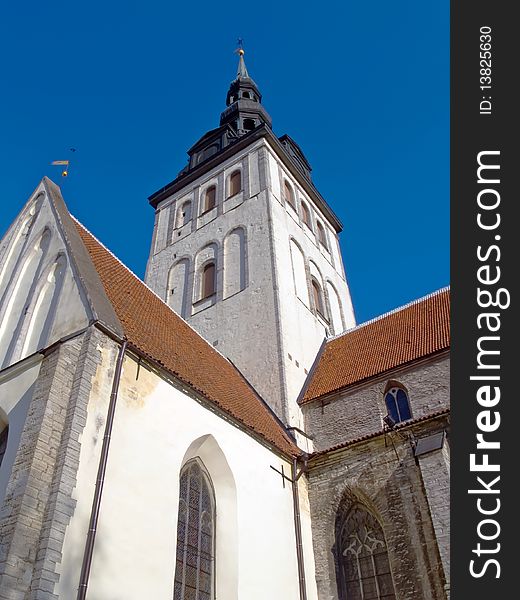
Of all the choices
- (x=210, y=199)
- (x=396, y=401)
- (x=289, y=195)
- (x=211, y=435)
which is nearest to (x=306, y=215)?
(x=289, y=195)

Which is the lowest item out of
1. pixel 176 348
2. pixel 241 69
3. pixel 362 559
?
pixel 362 559

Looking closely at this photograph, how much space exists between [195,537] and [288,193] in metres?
14.1

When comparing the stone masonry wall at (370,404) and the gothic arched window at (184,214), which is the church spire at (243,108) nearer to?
the gothic arched window at (184,214)

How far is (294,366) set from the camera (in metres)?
13.5

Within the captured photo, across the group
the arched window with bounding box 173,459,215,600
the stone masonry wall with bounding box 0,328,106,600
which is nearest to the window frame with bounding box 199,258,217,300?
the arched window with bounding box 173,459,215,600

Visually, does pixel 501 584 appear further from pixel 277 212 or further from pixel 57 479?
pixel 277 212

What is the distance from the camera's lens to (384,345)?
43.9ft

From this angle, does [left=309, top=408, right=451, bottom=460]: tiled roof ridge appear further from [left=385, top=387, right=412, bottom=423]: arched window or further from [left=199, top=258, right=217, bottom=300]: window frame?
[left=199, top=258, right=217, bottom=300]: window frame

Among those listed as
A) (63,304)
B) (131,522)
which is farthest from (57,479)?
(63,304)

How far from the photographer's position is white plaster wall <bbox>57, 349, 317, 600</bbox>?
6098mm

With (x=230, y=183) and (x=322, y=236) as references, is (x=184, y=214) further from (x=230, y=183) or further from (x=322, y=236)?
(x=322, y=236)

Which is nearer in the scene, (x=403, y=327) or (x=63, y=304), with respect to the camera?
(x=63, y=304)

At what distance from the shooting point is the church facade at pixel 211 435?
6.15 metres

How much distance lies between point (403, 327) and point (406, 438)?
451cm
